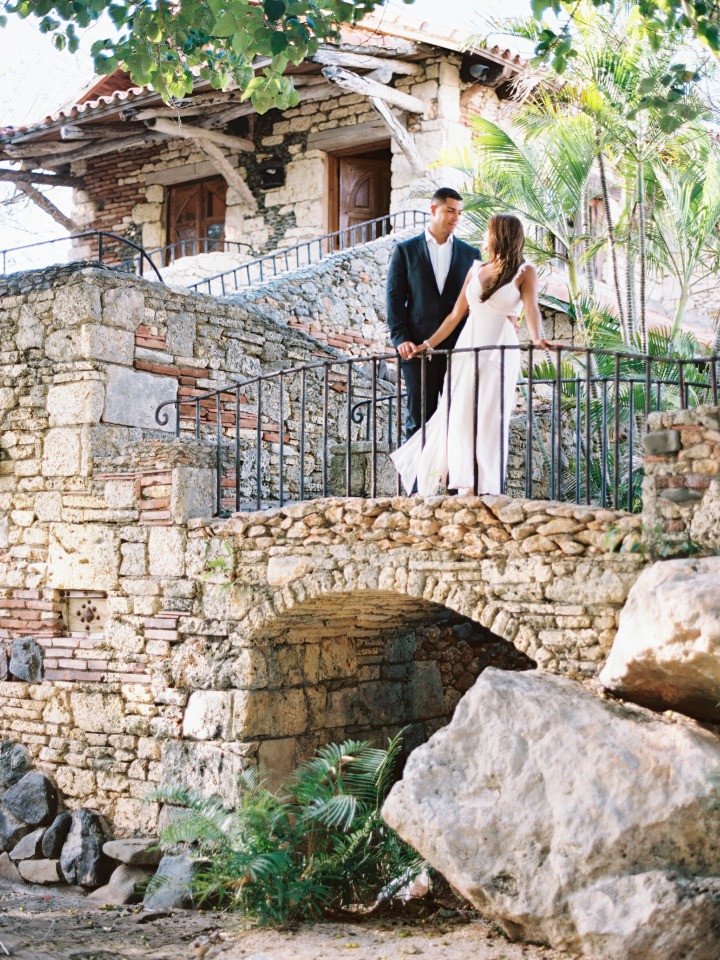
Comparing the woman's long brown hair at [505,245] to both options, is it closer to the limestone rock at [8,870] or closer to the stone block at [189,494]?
the stone block at [189,494]

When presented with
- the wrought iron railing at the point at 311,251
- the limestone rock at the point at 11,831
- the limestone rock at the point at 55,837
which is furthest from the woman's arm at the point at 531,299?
the wrought iron railing at the point at 311,251

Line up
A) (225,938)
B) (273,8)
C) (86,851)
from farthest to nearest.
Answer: (86,851), (225,938), (273,8)

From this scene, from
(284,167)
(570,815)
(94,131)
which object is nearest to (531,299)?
(570,815)

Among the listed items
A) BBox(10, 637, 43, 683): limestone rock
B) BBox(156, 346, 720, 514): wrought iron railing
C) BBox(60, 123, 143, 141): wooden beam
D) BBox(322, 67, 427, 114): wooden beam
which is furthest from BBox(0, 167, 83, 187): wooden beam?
BBox(10, 637, 43, 683): limestone rock

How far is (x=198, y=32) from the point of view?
5.90 meters

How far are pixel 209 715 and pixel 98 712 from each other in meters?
0.87

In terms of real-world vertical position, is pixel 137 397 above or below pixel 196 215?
below

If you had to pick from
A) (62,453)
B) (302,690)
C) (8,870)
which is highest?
(62,453)

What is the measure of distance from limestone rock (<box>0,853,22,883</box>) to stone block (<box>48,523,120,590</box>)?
5.38 ft

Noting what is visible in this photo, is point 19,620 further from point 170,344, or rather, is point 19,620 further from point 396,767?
point 396,767

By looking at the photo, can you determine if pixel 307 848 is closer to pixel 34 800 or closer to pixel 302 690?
pixel 302 690

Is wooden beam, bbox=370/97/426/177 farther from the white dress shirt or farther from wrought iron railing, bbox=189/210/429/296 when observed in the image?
the white dress shirt

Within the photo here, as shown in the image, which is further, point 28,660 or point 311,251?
point 311,251

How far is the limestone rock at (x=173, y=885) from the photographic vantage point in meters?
Answer: 5.93
